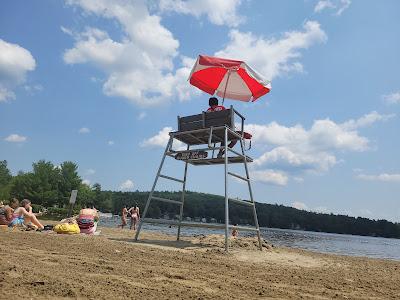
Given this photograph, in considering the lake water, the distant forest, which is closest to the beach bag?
the lake water

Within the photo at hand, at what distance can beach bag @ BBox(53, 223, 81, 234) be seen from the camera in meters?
12.1

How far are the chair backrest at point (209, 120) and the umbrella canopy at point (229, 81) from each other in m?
1.44

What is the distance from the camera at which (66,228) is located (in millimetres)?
12195

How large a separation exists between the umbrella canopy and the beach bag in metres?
6.01

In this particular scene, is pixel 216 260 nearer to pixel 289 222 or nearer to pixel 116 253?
pixel 116 253

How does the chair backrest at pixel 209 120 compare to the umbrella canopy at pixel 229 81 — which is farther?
the umbrella canopy at pixel 229 81

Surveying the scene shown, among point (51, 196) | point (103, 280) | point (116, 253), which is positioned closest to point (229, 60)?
point (116, 253)

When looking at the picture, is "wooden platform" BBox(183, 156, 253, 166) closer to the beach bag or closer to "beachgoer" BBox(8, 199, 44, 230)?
the beach bag

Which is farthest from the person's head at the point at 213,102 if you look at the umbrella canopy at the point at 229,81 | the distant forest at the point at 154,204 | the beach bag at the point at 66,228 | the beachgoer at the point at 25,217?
the distant forest at the point at 154,204

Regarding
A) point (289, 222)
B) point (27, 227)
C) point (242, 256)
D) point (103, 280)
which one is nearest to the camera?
point (103, 280)

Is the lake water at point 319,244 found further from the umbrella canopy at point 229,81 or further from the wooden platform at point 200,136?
the wooden platform at point 200,136

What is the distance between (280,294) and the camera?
16.0 feet

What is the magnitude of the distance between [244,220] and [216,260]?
16641cm

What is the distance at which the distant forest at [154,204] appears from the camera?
73.2 meters
